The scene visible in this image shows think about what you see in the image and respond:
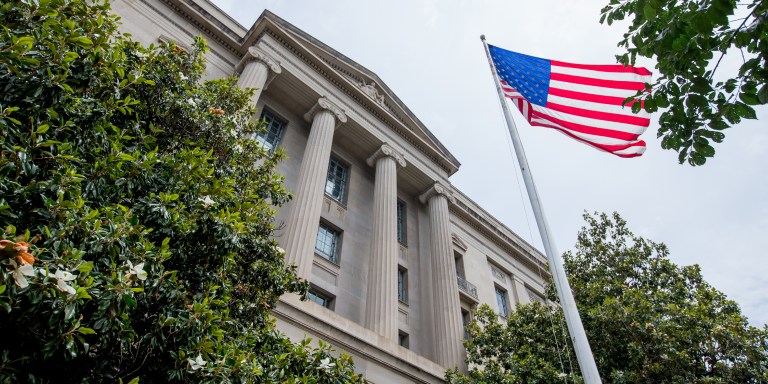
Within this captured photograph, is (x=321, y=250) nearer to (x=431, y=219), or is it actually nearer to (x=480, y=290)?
(x=431, y=219)

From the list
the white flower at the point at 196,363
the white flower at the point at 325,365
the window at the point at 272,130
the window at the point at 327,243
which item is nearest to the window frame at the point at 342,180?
the window at the point at 327,243

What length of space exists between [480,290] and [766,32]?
2265 cm

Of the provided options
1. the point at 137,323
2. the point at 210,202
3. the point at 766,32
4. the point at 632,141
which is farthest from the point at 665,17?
the point at 137,323

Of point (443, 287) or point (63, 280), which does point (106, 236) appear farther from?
point (443, 287)

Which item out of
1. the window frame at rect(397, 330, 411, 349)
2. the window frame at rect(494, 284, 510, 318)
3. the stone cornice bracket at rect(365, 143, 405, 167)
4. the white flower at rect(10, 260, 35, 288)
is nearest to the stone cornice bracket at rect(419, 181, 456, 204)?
the stone cornice bracket at rect(365, 143, 405, 167)

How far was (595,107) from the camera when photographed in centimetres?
970

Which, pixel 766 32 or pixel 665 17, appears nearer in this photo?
pixel 766 32

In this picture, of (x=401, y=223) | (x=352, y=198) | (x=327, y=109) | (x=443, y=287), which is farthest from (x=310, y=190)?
(x=401, y=223)

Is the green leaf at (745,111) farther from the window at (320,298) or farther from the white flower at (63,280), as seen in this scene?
the window at (320,298)

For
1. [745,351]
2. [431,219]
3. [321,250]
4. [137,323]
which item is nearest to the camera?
[137,323]

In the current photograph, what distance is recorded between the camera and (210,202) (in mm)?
6832

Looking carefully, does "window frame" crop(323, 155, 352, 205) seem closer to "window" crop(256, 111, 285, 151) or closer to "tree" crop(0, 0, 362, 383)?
"window" crop(256, 111, 285, 151)

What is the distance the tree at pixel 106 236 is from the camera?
4270mm

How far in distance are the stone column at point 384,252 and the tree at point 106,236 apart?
309 inches
